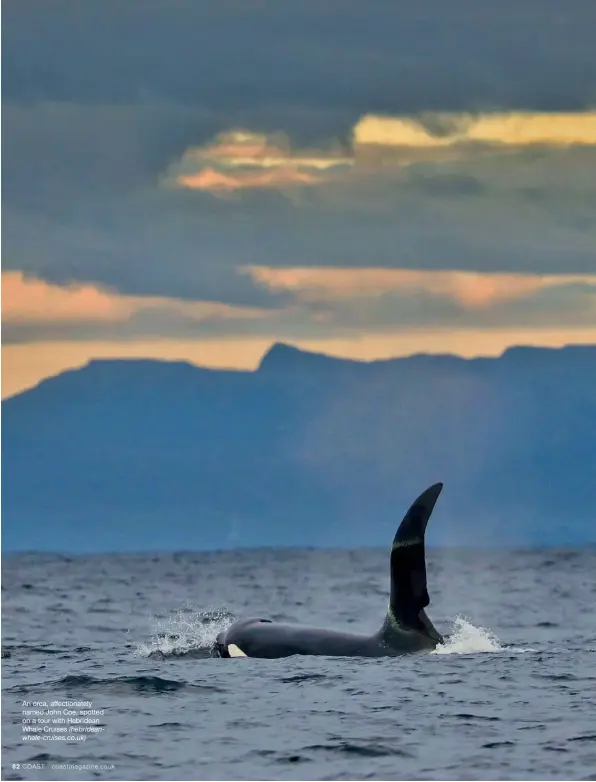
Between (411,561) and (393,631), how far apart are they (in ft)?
5.20

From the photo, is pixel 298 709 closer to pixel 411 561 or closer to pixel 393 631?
pixel 411 561

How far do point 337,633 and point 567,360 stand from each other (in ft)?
563

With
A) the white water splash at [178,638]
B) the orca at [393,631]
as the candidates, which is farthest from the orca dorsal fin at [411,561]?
the white water splash at [178,638]

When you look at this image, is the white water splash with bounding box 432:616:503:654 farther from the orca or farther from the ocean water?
the orca

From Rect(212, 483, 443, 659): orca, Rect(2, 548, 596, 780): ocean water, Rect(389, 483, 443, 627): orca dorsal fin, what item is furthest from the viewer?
Rect(212, 483, 443, 659): orca

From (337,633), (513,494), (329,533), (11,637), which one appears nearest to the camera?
(337,633)

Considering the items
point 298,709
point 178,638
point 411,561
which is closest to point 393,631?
point 411,561

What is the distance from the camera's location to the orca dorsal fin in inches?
934

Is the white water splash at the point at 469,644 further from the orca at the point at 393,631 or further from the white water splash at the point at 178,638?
the white water splash at the point at 178,638

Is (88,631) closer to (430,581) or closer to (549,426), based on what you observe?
(430,581)

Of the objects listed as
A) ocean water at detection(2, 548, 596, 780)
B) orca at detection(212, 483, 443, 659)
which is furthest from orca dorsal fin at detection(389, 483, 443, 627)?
ocean water at detection(2, 548, 596, 780)

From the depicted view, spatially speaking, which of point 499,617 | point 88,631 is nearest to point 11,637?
point 88,631

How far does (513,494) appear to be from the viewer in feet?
541

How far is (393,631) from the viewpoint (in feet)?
82.6
